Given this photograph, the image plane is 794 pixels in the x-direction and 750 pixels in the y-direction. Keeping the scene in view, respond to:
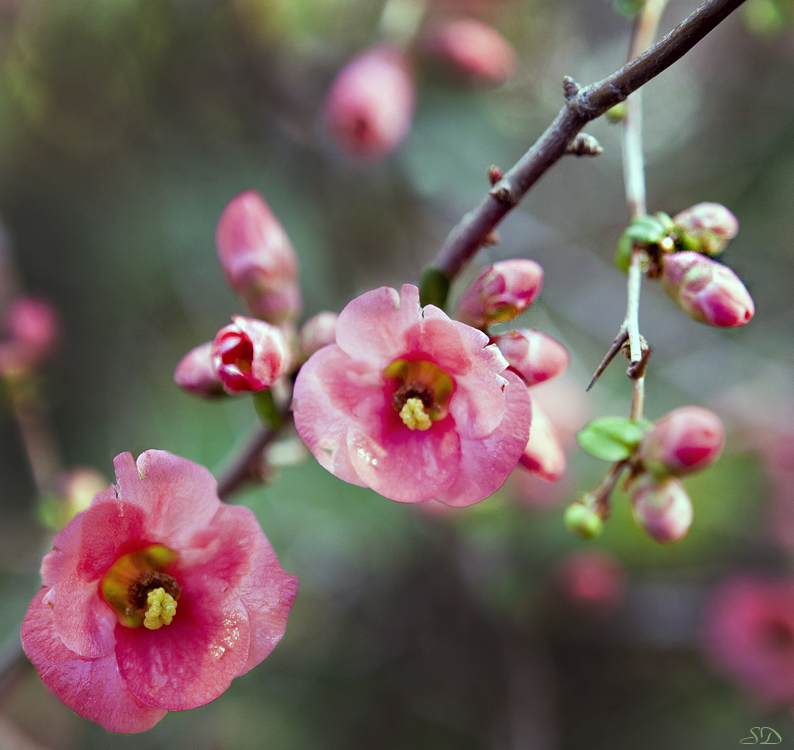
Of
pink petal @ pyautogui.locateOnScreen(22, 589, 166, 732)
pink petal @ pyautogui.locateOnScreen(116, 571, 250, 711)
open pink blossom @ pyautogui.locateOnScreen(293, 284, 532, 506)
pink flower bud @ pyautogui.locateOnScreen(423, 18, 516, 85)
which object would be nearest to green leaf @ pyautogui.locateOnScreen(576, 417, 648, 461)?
open pink blossom @ pyautogui.locateOnScreen(293, 284, 532, 506)

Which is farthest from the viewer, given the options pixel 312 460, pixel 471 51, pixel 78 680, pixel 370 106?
pixel 312 460

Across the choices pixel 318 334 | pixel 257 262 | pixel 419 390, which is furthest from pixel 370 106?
pixel 419 390

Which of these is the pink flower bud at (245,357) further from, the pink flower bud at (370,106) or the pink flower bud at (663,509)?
the pink flower bud at (370,106)

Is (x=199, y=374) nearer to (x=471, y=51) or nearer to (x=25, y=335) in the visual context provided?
(x=25, y=335)

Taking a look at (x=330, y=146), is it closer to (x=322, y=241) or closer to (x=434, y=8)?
(x=322, y=241)

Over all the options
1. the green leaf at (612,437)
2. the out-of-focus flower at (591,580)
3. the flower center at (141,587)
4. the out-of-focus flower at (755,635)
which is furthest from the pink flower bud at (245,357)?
the out-of-focus flower at (755,635)
